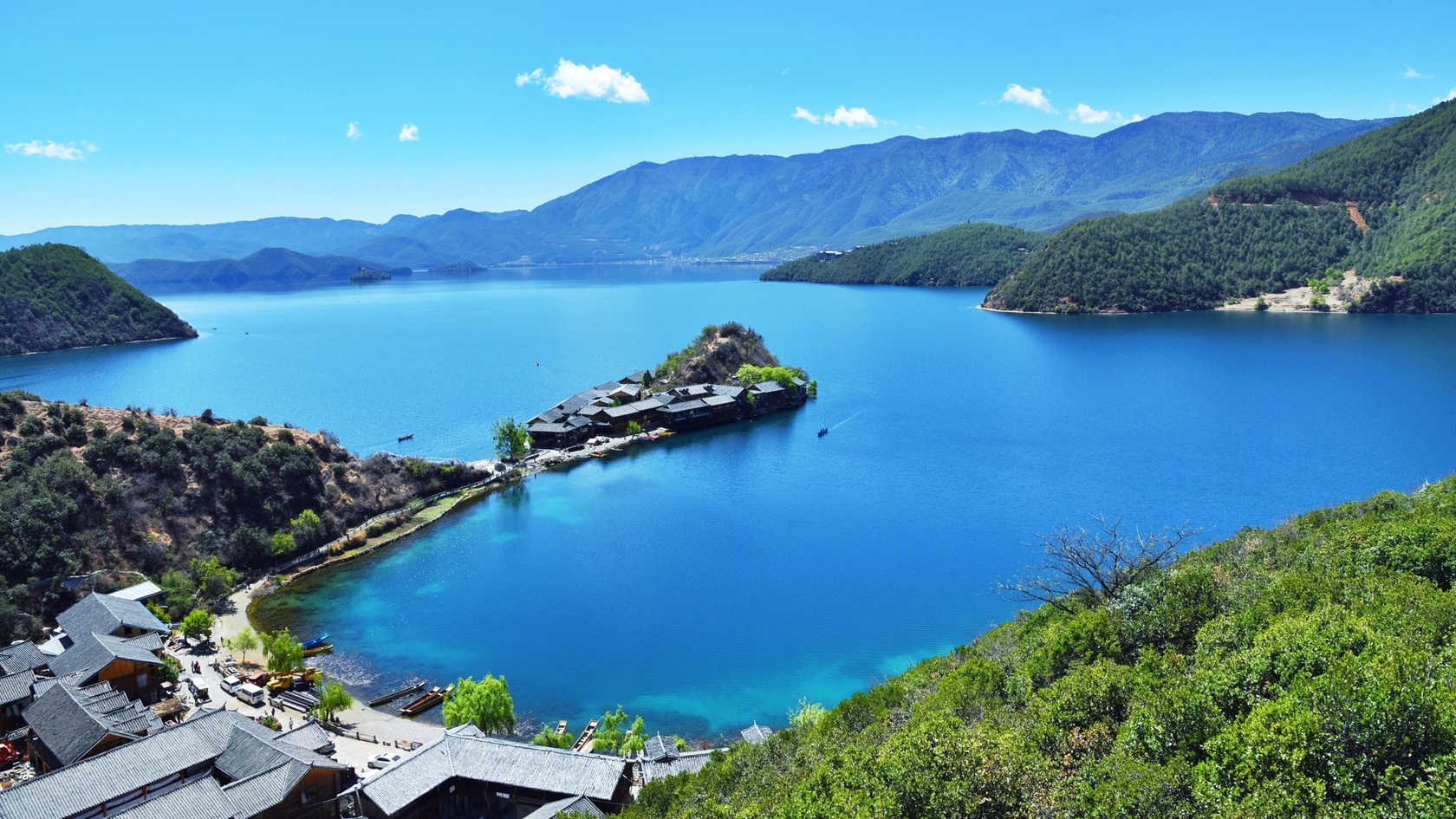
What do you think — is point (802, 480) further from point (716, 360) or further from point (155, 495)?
point (155, 495)

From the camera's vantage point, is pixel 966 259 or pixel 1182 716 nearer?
pixel 1182 716

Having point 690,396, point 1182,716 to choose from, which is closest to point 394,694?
point 1182,716

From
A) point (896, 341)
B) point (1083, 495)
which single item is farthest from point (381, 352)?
point (1083, 495)

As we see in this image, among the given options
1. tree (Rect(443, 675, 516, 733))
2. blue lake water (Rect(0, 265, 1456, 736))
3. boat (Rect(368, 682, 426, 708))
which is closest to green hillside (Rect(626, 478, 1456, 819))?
tree (Rect(443, 675, 516, 733))

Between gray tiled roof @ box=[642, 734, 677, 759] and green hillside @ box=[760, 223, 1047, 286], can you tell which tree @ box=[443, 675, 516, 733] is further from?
green hillside @ box=[760, 223, 1047, 286]

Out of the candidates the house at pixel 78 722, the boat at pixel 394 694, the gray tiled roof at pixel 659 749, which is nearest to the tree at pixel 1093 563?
the gray tiled roof at pixel 659 749

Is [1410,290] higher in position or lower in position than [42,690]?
higher

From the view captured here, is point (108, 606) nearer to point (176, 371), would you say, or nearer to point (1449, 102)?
point (176, 371)
